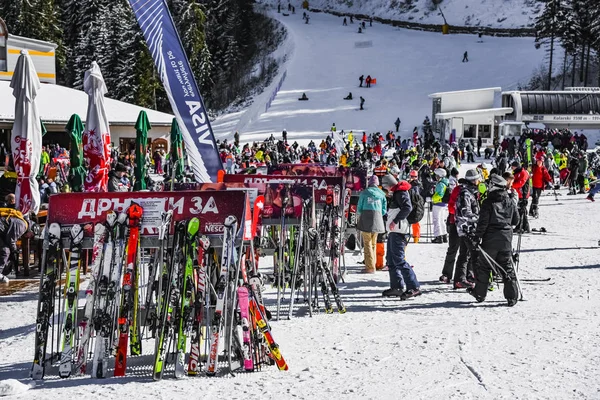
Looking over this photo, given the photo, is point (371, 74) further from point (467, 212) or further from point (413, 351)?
point (413, 351)

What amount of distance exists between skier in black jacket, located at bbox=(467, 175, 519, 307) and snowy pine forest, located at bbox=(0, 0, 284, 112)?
45.1 meters

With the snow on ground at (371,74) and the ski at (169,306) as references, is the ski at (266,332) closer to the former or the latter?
the ski at (169,306)

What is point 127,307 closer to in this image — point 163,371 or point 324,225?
point 163,371

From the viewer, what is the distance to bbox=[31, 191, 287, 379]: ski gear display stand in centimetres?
617

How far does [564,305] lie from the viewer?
346 inches

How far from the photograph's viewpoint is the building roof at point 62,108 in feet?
93.8

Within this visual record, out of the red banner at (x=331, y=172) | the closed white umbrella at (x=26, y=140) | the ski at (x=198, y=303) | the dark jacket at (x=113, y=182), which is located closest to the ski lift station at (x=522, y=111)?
the red banner at (x=331, y=172)

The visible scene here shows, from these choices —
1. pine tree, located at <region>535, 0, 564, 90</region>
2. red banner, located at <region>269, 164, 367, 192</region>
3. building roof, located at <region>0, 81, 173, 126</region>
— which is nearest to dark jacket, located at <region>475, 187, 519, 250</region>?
red banner, located at <region>269, 164, 367, 192</region>

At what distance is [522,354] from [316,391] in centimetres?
210

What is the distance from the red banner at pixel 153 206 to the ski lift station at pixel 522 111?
35.9 m

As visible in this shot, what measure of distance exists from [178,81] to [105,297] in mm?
3685

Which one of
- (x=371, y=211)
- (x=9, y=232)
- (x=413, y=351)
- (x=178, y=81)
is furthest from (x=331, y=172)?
(x=413, y=351)

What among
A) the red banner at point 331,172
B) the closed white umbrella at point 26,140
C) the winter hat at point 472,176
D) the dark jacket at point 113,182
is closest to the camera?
the winter hat at point 472,176

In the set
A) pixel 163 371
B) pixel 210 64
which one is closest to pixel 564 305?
pixel 163 371
